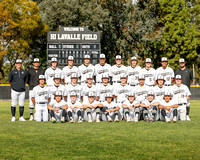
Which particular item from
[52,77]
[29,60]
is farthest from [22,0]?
[52,77]

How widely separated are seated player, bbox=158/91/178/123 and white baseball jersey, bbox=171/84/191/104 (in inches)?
8.2

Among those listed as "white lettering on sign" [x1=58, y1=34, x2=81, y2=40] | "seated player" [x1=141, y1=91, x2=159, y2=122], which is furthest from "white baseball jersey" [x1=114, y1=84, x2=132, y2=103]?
"white lettering on sign" [x1=58, y1=34, x2=81, y2=40]

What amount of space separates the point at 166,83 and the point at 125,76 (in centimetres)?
148

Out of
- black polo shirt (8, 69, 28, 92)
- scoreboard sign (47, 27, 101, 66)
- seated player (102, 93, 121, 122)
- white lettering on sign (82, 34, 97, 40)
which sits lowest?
seated player (102, 93, 121, 122)

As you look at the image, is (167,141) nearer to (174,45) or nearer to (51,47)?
(51,47)

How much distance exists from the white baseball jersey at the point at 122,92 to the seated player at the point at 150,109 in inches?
27.0

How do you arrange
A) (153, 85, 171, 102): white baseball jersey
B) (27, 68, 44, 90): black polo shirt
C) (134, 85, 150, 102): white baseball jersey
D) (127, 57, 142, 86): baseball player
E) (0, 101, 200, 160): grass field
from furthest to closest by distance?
(127, 57, 142, 86): baseball player
(27, 68, 44, 90): black polo shirt
(134, 85, 150, 102): white baseball jersey
(153, 85, 171, 102): white baseball jersey
(0, 101, 200, 160): grass field

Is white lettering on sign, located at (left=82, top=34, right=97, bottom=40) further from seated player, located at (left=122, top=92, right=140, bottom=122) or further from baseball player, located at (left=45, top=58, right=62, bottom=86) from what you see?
seated player, located at (left=122, top=92, right=140, bottom=122)

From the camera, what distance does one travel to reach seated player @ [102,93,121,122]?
32.6ft

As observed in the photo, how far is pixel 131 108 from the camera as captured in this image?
32.8ft

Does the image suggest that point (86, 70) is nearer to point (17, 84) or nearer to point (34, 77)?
point (34, 77)

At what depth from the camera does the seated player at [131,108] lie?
9.95 meters

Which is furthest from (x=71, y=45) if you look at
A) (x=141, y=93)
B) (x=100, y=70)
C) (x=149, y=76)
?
(x=141, y=93)

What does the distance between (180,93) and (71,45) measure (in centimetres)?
979
